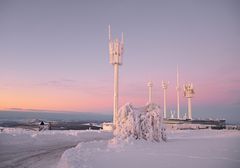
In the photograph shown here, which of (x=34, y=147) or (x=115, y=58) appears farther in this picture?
(x=115, y=58)

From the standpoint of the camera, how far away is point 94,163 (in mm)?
13836

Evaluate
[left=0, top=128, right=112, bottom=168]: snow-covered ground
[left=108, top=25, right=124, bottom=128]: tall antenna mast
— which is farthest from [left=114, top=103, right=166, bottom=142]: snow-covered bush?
[left=108, top=25, right=124, bottom=128]: tall antenna mast

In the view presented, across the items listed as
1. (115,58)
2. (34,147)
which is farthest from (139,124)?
(115,58)

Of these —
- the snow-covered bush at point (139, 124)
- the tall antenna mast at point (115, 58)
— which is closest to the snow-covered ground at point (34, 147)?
the snow-covered bush at point (139, 124)

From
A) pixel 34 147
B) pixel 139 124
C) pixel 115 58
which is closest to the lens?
pixel 34 147

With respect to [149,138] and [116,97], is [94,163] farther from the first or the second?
[116,97]

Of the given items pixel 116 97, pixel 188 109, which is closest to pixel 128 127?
pixel 116 97

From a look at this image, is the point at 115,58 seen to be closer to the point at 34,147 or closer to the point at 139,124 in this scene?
the point at 139,124

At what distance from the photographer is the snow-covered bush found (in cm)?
2494

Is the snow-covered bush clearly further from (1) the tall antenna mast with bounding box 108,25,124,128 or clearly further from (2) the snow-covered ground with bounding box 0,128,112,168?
(1) the tall antenna mast with bounding box 108,25,124,128

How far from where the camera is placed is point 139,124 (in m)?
25.6

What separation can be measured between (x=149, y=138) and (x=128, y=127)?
213 cm

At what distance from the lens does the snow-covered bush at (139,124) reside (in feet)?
81.8

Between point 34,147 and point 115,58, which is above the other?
point 115,58
